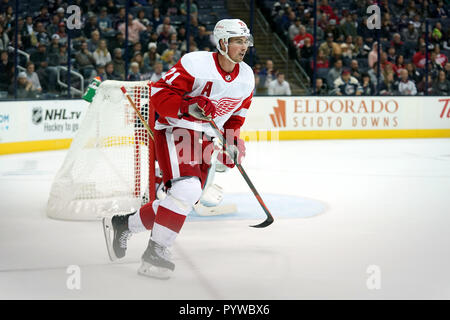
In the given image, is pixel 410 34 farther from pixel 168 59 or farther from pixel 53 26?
pixel 53 26

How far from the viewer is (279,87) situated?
33.2ft

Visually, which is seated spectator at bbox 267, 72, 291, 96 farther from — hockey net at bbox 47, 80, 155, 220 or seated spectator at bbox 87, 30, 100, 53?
hockey net at bbox 47, 80, 155, 220

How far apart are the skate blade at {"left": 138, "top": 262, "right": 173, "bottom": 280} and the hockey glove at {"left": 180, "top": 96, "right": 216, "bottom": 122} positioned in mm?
677

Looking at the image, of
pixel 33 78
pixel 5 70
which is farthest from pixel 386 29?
pixel 5 70

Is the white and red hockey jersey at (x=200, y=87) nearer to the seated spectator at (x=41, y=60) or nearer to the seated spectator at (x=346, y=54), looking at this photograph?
the seated spectator at (x=41, y=60)

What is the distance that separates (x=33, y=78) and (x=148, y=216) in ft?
19.0

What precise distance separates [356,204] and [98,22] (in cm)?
617

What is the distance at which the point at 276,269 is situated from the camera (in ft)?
10.2

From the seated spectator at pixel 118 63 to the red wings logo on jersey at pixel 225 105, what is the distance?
21.1ft

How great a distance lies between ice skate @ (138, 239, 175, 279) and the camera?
2.95 metres

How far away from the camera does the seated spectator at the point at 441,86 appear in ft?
35.5

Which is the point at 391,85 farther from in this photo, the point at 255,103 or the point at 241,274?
the point at 241,274

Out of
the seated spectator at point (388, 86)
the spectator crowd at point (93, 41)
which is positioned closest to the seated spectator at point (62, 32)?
the spectator crowd at point (93, 41)
